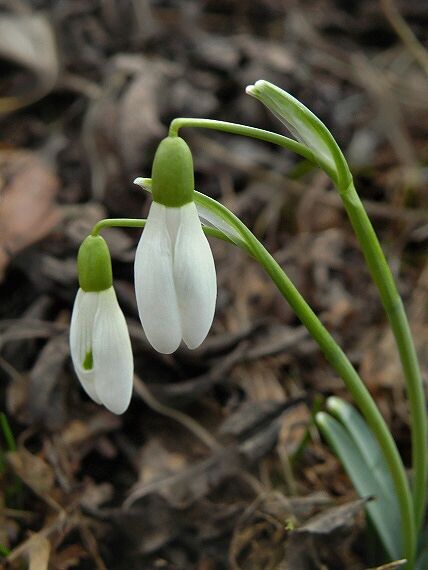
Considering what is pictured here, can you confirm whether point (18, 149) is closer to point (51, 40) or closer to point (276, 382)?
point (51, 40)

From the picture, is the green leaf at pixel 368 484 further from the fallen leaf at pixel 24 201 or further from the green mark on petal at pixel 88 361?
the fallen leaf at pixel 24 201

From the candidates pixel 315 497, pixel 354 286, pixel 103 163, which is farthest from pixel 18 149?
pixel 315 497

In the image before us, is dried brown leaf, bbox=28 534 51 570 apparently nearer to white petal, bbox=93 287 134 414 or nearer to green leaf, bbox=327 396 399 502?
white petal, bbox=93 287 134 414


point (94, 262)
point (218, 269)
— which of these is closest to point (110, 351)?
point (94, 262)

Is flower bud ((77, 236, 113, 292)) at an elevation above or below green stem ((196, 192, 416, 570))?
above

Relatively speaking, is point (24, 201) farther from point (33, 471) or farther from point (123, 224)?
point (123, 224)

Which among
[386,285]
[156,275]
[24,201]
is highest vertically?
[24,201]

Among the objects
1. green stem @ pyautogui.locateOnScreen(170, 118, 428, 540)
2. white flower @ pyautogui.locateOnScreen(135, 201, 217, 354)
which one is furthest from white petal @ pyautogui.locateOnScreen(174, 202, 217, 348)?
green stem @ pyautogui.locateOnScreen(170, 118, 428, 540)
